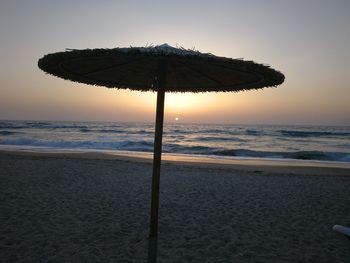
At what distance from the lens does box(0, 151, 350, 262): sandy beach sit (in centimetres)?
452

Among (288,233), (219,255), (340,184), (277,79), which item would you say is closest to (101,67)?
(277,79)

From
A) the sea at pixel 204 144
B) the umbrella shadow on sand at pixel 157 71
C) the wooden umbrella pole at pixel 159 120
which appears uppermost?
the umbrella shadow on sand at pixel 157 71

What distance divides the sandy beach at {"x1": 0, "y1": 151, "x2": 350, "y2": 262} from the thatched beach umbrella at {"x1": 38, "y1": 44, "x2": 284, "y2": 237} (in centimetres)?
158

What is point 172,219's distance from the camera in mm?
6102

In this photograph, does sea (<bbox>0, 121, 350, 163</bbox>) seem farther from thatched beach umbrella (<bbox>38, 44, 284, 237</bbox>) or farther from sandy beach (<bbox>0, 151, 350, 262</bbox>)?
thatched beach umbrella (<bbox>38, 44, 284, 237</bbox>)

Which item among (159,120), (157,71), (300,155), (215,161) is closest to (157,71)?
(157,71)

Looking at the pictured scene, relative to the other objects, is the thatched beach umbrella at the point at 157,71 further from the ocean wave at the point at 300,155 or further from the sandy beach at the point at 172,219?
the ocean wave at the point at 300,155

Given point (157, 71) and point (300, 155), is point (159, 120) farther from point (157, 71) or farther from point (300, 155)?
point (300, 155)

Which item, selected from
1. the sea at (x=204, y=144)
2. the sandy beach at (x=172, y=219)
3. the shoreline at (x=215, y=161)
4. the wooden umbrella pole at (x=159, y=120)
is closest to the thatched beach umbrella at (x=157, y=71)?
the wooden umbrella pole at (x=159, y=120)

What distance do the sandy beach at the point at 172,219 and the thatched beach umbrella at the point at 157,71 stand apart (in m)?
1.58

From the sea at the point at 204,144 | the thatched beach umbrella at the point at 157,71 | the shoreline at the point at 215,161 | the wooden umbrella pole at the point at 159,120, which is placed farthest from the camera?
the sea at the point at 204,144

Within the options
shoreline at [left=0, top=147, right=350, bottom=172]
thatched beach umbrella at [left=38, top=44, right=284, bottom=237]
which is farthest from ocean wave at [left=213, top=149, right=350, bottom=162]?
thatched beach umbrella at [left=38, top=44, right=284, bottom=237]

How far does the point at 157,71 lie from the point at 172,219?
3.22m

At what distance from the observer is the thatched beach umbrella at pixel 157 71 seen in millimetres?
2752
